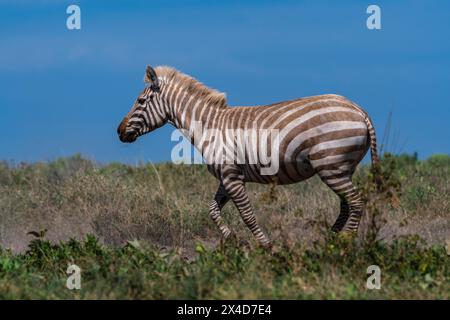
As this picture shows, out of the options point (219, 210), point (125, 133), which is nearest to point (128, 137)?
point (125, 133)

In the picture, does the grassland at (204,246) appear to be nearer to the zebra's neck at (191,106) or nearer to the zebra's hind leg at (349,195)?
the zebra's hind leg at (349,195)

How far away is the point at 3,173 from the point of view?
19828 millimetres

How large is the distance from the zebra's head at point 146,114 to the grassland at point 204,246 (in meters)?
1.86

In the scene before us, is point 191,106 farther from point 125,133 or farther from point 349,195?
point 349,195

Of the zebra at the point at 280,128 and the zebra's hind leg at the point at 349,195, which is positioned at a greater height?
the zebra at the point at 280,128

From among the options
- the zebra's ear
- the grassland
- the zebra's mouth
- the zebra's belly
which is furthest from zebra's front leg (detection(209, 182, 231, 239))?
the zebra's ear

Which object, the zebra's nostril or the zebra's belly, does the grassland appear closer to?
the zebra's belly

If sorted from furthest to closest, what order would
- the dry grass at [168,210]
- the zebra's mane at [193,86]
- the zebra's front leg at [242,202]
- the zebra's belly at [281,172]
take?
the dry grass at [168,210] → the zebra's mane at [193,86] → the zebra's front leg at [242,202] → the zebra's belly at [281,172]

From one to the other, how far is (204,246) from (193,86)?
2.49m

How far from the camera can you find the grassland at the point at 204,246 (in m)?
7.70

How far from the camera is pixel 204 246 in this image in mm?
11680

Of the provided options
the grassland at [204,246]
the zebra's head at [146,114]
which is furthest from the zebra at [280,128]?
the grassland at [204,246]

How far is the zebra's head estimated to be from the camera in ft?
39.3
